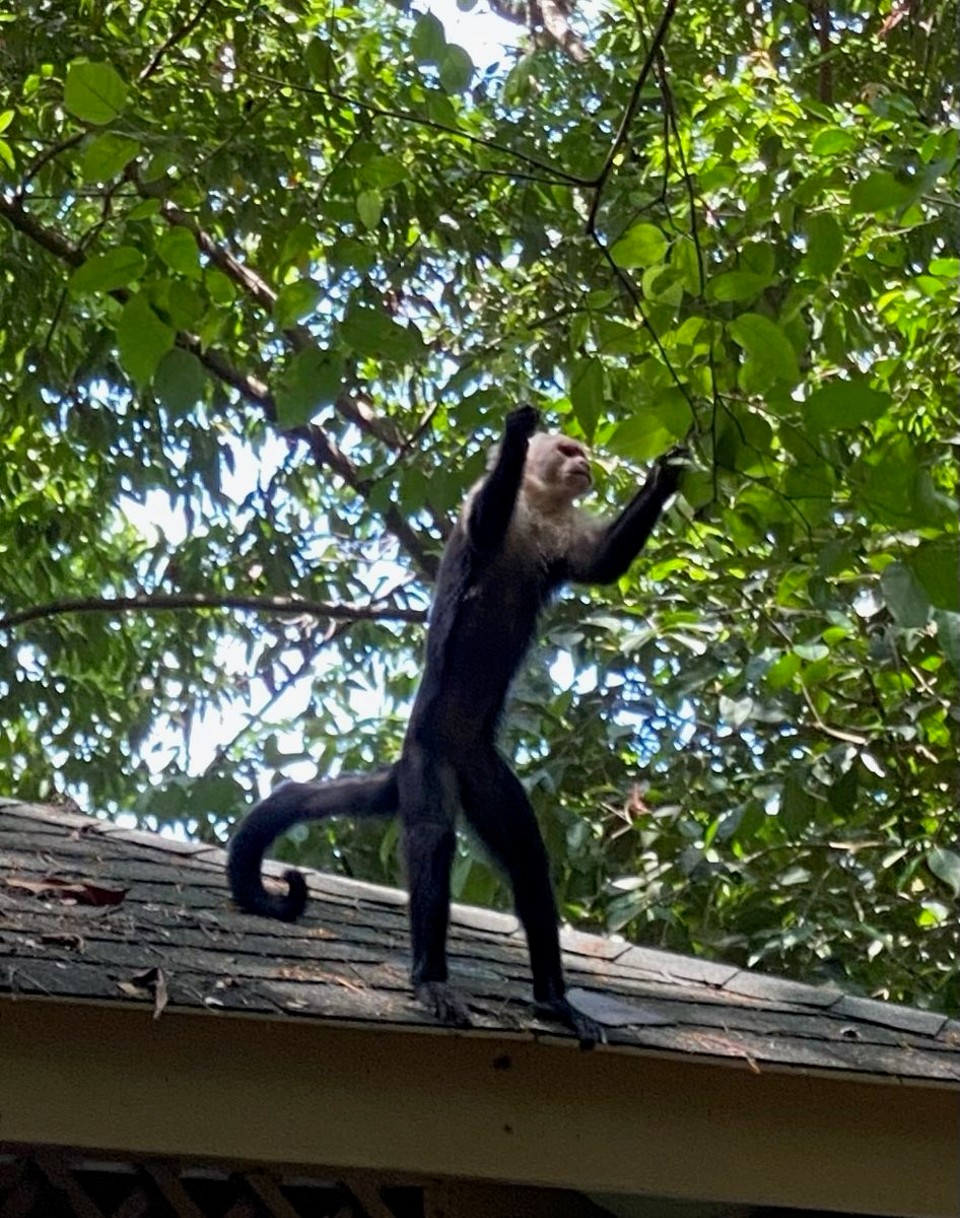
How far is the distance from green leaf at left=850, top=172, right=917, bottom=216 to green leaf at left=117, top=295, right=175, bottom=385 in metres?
1.25

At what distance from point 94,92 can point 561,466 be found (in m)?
2.68

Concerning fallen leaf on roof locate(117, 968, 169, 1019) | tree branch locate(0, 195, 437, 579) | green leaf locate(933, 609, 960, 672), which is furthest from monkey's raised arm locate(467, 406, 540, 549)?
tree branch locate(0, 195, 437, 579)

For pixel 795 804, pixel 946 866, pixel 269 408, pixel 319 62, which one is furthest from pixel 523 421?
→ pixel 269 408

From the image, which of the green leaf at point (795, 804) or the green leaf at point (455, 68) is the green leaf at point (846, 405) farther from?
the green leaf at point (795, 804)

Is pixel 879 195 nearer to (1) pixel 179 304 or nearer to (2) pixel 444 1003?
(1) pixel 179 304

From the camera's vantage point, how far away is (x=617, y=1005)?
12.5 ft

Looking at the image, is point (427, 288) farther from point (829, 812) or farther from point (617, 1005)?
point (617, 1005)

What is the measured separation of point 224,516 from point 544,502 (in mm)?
3843

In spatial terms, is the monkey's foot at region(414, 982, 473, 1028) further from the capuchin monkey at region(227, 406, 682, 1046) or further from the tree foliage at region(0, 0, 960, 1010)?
the tree foliage at region(0, 0, 960, 1010)

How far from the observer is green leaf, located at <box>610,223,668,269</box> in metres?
3.42

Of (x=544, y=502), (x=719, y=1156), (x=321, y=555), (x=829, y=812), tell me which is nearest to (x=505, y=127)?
(x=321, y=555)

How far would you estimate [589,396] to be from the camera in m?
3.38

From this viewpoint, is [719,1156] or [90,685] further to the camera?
[90,685]

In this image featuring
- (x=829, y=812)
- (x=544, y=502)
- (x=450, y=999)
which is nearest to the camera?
(x=450, y=999)
